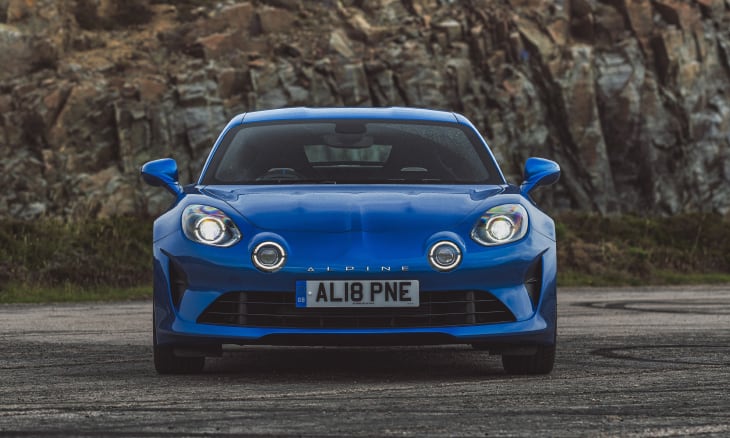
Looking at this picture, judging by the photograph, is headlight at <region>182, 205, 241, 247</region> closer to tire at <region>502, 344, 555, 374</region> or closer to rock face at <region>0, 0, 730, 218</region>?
tire at <region>502, 344, 555, 374</region>

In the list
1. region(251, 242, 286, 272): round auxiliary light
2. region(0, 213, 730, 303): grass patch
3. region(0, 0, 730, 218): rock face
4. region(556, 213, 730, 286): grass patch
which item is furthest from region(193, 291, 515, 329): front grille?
region(0, 0, 730, 218): rock face

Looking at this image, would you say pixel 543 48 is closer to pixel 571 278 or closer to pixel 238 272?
pixel 571 278

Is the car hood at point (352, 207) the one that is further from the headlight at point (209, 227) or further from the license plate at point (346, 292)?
the license plate at point (346, 292)

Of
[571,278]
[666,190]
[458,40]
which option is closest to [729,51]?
[666,190]

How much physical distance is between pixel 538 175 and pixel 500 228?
3.42 ft

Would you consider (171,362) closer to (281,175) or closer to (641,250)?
(281,175)

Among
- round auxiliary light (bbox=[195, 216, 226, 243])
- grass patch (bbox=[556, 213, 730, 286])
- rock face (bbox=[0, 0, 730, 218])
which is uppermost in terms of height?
round auxiliary light (bbox=[195, 216, 226, 243])

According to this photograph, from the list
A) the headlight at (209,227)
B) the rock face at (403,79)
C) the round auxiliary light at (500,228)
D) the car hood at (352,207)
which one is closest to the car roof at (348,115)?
the car hood at (352,207)

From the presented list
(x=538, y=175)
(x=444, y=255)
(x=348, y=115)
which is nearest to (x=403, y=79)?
(x=348, y=115)

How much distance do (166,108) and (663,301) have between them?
37.5 metres

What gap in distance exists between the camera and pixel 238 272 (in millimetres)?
6180

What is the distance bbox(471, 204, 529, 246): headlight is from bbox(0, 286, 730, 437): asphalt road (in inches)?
27.8

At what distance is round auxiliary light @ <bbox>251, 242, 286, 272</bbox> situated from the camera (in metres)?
6.14

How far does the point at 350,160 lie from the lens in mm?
7695
